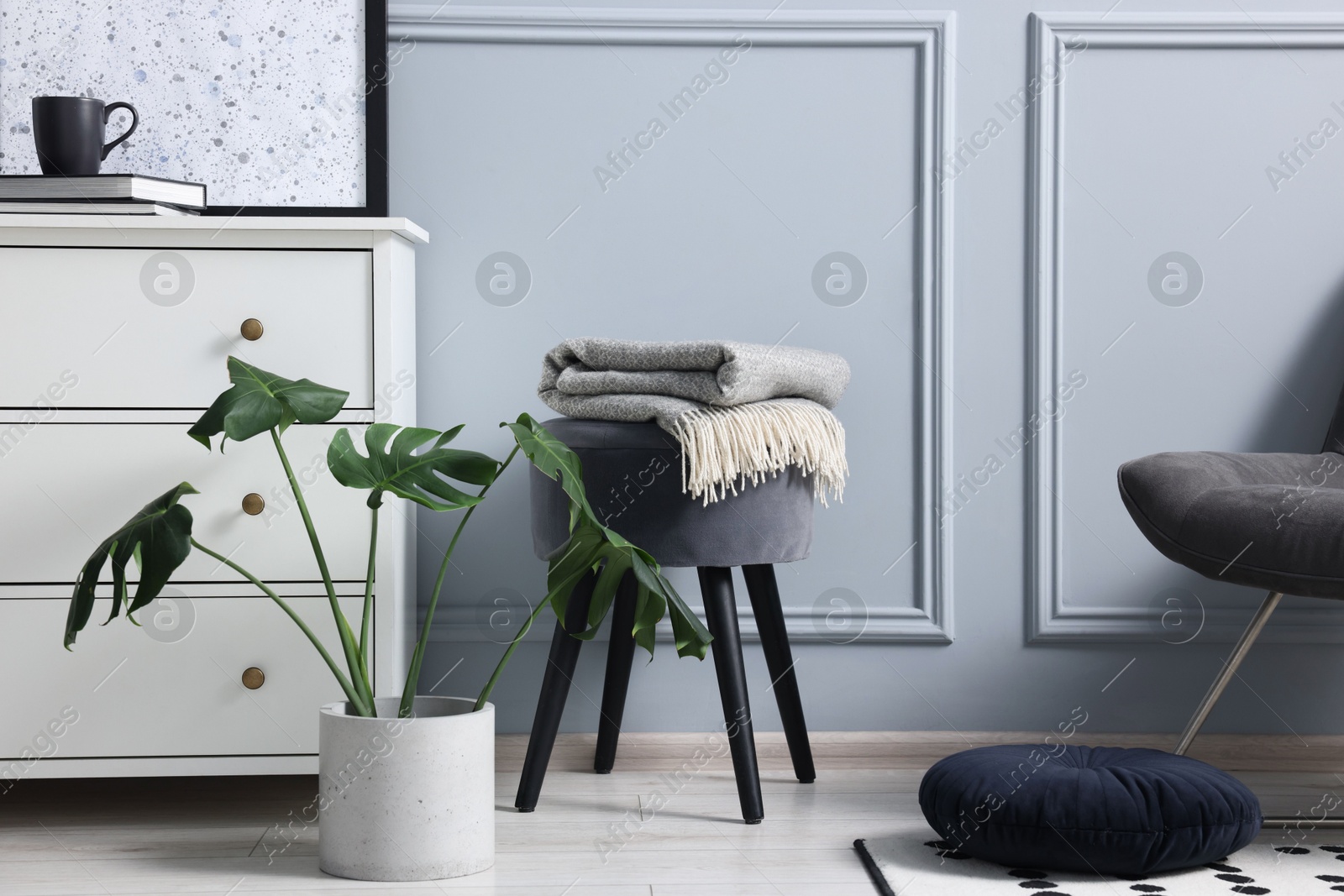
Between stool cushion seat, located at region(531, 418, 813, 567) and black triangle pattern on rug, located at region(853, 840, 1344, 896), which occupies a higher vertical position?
stool cushion seat, located at region(531, 418, 813, 567)

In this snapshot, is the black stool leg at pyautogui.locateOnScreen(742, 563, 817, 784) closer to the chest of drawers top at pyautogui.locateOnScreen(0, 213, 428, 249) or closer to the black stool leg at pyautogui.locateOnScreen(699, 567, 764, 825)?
the black stool leg at pyautogui.locateOnScreen(699, 567, 764, 825)

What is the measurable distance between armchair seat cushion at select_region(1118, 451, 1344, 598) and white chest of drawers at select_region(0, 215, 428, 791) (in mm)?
1000

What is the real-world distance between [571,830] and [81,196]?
1026 mm

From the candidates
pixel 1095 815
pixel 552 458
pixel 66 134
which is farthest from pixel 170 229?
pixel 1095 815

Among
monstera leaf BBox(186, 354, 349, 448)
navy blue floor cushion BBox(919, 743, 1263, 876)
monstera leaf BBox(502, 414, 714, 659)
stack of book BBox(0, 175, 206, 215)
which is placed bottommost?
navy blue floor cushion BBox(919, 743, 1263, 876)

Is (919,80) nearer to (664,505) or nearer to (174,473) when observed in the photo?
(664,505)

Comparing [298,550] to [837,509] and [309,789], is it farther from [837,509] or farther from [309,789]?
[837,509]

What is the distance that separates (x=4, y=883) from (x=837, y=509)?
122cm

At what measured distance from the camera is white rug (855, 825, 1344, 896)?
1152 mm

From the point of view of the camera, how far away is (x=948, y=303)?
68.4 inches

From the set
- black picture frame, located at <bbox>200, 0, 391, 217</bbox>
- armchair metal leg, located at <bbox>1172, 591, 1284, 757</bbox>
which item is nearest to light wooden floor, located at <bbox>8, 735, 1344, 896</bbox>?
armchair metal leg, located at <bbox>1172, 591, 1284, 757</bbox>

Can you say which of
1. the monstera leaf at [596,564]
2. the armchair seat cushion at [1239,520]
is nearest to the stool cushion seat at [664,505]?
the monstera leaf at [596,564]

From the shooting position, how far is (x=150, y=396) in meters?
1.36

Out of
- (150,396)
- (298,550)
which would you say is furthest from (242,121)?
(298,550)
